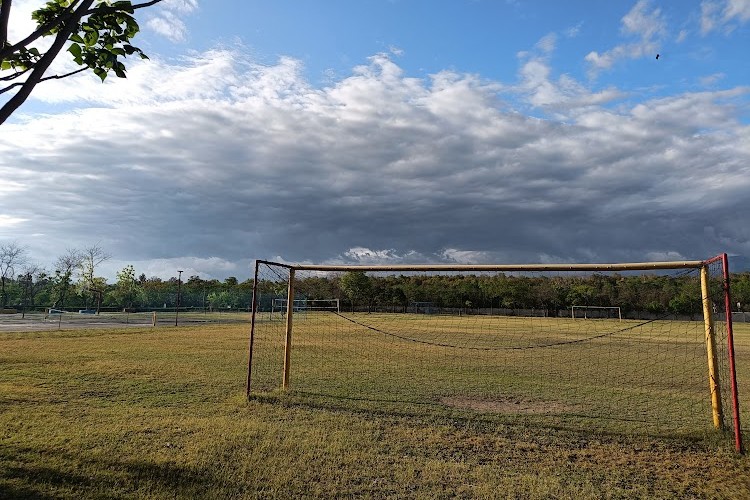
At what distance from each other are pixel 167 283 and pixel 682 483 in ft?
336

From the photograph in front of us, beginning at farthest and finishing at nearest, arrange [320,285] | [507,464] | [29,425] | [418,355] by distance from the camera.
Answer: [320,285] < [418,355] < [29,425] < [507,464]

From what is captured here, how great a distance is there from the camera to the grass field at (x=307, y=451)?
4.64m

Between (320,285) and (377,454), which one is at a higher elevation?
(320,285)

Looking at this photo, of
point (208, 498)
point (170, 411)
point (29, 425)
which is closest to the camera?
point (208, 498)

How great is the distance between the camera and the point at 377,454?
5.62 meters

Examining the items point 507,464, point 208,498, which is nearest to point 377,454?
point 507,464

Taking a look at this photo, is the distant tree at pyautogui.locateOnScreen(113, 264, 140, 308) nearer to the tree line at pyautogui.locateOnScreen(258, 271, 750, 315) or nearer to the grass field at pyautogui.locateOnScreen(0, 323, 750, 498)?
the tree line at pyautogui.locateOnScreen(258, 271, 750, 315)

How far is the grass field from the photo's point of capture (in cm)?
464

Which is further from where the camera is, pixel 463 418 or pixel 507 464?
pixel 463 418

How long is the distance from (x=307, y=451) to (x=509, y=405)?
14.1 ft

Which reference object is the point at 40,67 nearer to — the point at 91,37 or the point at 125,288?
the point at 91,37

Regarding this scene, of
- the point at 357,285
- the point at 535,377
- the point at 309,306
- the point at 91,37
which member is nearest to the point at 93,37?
the point at 91,37

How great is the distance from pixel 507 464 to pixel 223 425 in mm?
3656

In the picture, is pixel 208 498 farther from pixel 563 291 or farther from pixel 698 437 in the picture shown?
pixel 563 291
